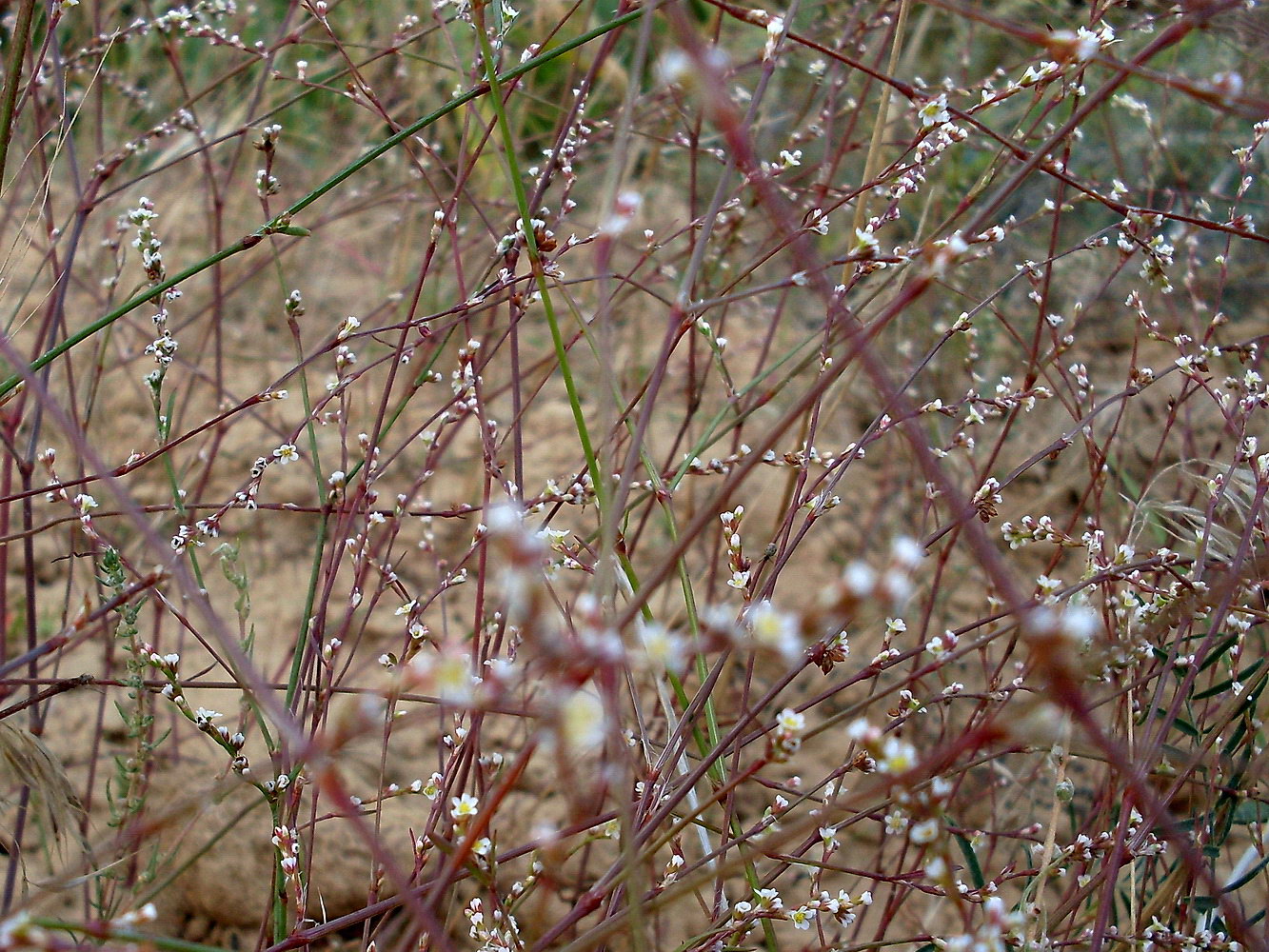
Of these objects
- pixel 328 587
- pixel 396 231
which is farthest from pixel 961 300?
pixel 328 587

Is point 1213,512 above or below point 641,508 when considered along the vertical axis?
below

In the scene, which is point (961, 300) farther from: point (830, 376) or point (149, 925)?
point (149, 925)

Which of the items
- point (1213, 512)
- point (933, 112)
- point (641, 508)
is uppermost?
point (641, 508)

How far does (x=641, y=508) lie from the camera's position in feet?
7.78

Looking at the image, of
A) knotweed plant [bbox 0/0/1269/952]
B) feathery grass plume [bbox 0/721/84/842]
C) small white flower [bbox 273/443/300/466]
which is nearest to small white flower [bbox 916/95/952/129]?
knotweed plant [bbox 0/0/1269/952]

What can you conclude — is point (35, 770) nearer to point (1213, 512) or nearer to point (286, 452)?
point (286, 452)

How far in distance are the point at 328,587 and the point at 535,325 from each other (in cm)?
169

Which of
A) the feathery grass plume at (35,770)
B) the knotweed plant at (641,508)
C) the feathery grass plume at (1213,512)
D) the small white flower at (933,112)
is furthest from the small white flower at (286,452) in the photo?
the feathery grass plume at (1213,512)

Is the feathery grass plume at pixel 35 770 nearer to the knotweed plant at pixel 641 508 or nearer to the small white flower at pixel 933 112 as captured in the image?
the knotweed plant at pixel 641 508

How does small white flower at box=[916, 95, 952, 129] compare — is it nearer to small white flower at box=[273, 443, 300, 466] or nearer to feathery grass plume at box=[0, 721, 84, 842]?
small white flower at box=[273, 443, 300, 466]

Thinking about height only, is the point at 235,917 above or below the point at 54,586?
below

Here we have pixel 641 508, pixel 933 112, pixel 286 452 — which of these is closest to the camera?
pixel 933 112

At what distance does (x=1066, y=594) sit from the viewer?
0.84 metres

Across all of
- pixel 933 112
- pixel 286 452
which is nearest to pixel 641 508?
pixel 286 452
